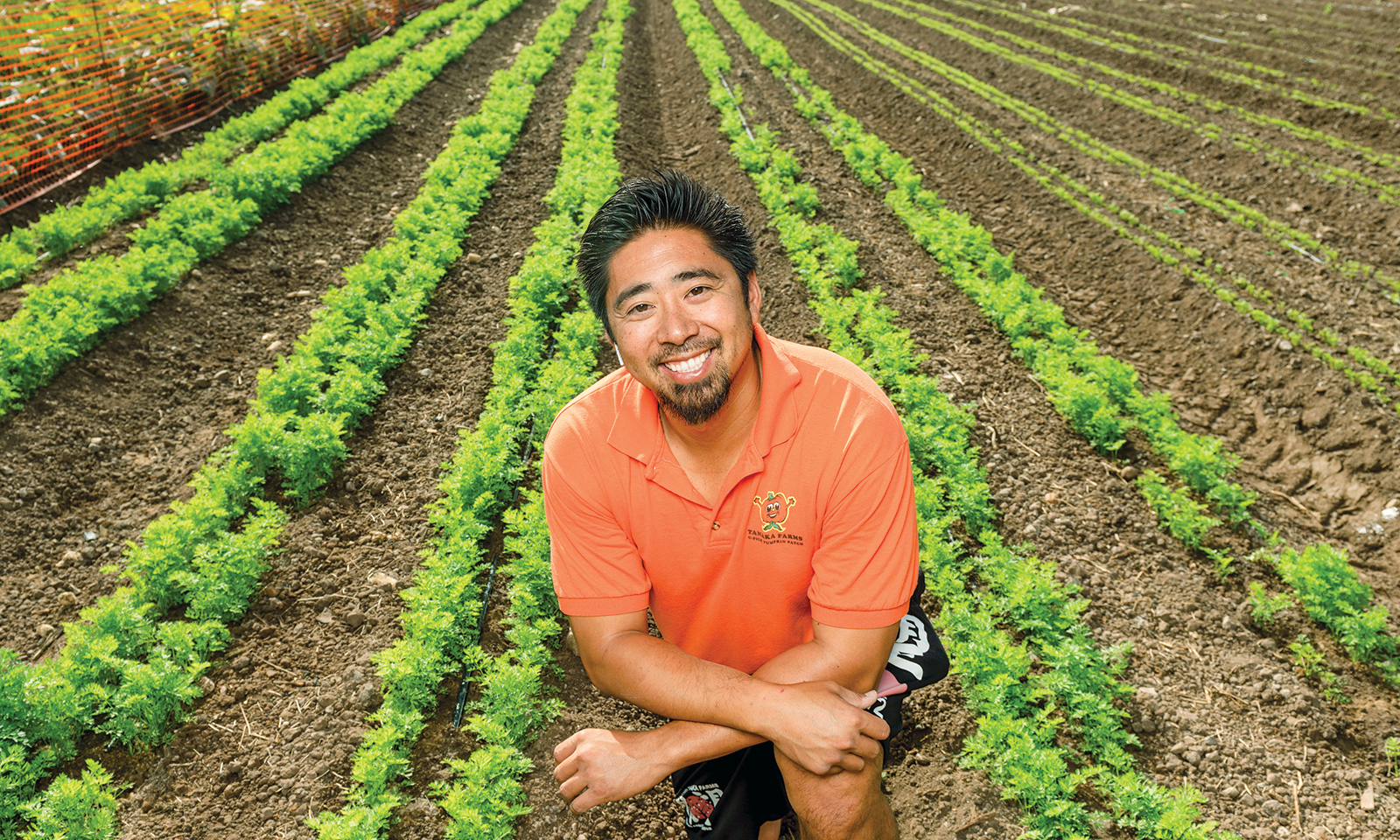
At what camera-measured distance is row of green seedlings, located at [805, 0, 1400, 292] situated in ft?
23.1

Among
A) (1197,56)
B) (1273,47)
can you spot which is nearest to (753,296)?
(1197,56)

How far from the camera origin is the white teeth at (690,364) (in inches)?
90.5

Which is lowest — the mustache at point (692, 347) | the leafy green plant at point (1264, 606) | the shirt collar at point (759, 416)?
the leafy green plant at point (1264, 606)

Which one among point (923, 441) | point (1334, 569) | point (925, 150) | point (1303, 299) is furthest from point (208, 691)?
point (925, 150)

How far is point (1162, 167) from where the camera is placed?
9.34 meters

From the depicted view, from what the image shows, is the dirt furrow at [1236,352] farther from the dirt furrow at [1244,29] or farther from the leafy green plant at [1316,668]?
the dirt furrow at [1244,29]

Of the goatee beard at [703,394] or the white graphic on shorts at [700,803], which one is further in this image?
the white graphic on shorts at [700,803]

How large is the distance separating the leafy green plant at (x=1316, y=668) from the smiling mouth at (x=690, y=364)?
11.9 feet

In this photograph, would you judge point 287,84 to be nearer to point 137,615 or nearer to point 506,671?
point 137,615

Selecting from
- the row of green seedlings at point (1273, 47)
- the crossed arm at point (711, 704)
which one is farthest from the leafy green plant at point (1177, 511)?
the row of green seedlings at point (1273, 47)

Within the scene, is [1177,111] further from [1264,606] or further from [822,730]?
[822,730]

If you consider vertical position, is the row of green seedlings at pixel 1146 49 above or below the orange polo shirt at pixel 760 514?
above

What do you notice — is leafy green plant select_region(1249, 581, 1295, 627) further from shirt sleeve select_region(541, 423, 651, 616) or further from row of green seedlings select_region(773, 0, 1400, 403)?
shirt sleeve select_region(541, 423, 651, 616)

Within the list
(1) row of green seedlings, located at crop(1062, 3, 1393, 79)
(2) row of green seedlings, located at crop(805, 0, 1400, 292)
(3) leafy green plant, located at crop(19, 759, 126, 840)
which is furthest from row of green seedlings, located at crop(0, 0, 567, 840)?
(1) row of green seedlings, located at crop(1062, 3, 1393, 79)
